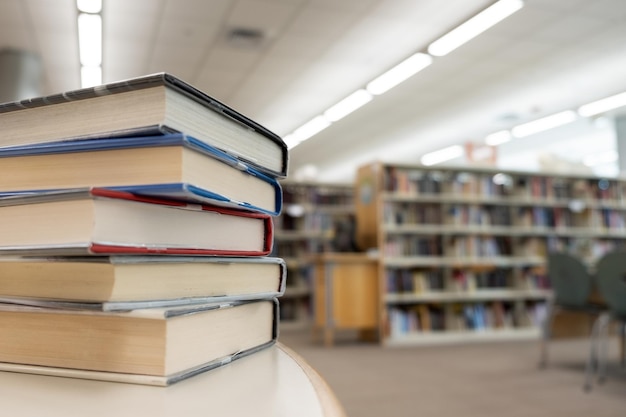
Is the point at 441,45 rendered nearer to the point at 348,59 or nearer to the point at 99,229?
the point at 348,59

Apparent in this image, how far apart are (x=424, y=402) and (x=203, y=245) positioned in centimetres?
257

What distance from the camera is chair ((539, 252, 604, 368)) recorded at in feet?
10.8

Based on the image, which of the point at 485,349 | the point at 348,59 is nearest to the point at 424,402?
the point at 485,349

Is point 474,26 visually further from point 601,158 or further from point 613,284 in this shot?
point 601,158

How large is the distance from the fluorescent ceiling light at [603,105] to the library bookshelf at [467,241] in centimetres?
196

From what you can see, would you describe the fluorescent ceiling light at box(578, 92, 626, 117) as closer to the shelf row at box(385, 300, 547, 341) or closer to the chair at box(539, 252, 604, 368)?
the shelf row at box(385, 300, 547, 341)

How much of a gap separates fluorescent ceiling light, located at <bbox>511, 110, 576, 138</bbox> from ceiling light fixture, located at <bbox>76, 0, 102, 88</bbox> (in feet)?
22.2

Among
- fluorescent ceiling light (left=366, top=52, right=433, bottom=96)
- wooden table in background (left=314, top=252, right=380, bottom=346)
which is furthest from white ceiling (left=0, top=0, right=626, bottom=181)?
wooden table in background (left=314, top=252, right=380, bottom=346)

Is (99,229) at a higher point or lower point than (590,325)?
higher

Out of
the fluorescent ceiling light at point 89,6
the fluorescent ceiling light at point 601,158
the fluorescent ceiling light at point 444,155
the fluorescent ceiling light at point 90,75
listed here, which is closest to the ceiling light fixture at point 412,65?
the fluorescent ceiling light at point 89,6

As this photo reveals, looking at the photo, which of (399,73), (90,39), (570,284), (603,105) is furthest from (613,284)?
(603,105)

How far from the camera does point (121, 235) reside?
40cm

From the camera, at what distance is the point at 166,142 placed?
16.2 inches

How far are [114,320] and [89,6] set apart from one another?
4683 mm
